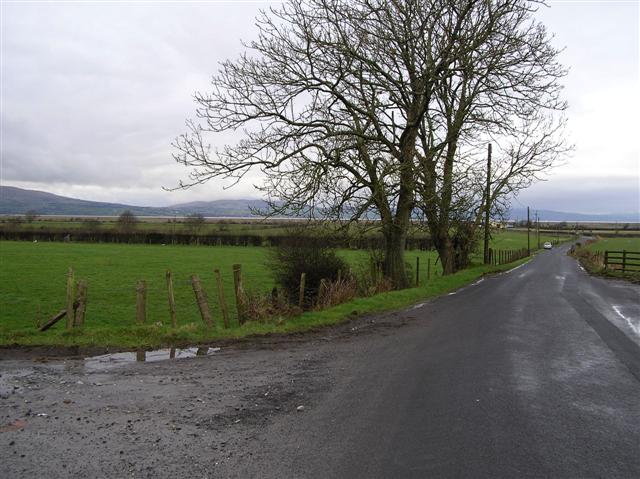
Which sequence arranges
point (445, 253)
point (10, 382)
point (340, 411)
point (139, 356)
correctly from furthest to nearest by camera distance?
point (445, 253) < point (139, 356) < point (10, 382) < point (340, 411)

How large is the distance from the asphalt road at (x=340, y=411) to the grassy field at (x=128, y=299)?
1543 mm

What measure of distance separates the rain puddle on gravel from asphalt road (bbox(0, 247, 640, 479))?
0.30ft

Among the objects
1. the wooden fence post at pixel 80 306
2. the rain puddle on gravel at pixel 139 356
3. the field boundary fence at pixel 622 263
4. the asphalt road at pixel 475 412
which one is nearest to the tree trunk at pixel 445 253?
the field boundary fence at pixel 622 263

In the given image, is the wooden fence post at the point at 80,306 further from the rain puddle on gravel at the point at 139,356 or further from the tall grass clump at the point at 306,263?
the tall grass clump at the point at 306,263

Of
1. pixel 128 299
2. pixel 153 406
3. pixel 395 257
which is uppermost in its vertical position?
pixel 395 257

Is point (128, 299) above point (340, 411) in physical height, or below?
below

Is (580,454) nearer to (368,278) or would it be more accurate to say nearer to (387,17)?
(368,278)

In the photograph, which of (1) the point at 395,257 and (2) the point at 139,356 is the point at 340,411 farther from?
(1) the point at 395,257

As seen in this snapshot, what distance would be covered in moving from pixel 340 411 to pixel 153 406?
2246 millimetres

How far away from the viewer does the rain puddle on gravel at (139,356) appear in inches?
325

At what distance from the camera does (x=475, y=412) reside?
570cm

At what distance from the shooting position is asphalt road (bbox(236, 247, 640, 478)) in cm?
445

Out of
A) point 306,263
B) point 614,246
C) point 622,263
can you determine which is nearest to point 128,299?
point 306,263

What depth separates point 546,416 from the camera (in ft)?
18.4
